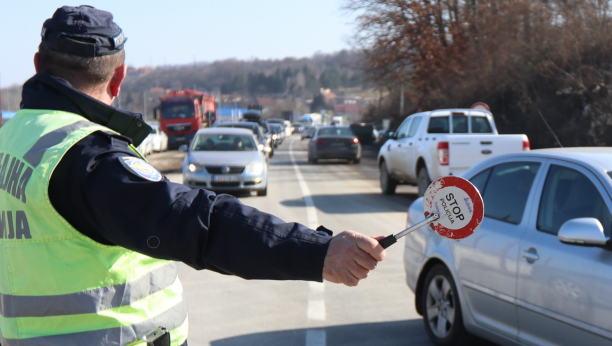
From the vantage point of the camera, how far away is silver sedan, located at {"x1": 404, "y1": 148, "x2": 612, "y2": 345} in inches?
141

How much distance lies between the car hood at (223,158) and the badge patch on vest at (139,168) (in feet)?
44.1

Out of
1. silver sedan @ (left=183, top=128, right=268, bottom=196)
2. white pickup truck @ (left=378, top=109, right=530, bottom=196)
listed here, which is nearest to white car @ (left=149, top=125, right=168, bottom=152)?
silver sedan @ (left=183, top=128, right=268, bottom=196)

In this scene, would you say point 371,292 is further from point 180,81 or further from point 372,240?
point 180,81

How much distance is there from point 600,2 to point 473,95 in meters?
6.90

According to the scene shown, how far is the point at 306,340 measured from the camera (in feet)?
17.0

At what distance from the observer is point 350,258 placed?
1.64m

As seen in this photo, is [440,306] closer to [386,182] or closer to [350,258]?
[350,258]

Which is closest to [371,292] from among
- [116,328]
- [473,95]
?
[116,328]

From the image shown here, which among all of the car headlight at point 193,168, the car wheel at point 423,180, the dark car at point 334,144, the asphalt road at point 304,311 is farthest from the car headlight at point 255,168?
the dark car at point 334,144

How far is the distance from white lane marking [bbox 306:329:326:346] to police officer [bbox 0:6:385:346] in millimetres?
3201

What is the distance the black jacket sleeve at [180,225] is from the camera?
1.60 m

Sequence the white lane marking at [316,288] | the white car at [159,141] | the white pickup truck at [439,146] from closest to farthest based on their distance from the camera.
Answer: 1. the white lane marking at [316,288]
2. the white pickup truck at [439,146]
3. the white car at [159,141]

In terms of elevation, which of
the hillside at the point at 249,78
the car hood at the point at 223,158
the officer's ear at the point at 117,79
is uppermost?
the hillside at the point at 249,78

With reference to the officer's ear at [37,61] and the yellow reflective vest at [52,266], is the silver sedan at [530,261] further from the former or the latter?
the officer's ear at [37,61]
